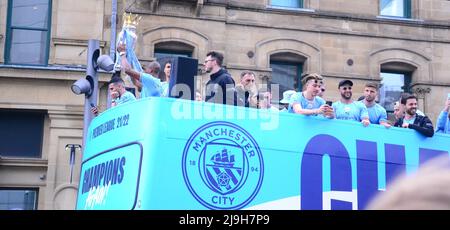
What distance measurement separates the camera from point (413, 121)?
25.6 feet

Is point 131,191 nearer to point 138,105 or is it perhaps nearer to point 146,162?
point 146,162

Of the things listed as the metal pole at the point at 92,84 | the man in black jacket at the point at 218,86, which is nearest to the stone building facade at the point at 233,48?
the metal pole at the point at 92,84

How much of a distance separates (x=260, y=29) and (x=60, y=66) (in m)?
5.36

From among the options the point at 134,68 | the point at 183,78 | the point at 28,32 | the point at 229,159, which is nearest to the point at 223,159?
the point at 229,159

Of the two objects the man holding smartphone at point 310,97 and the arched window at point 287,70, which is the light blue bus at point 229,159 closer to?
the man holding smartphone at point 310,97

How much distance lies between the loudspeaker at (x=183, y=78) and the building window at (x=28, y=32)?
11.4 meters

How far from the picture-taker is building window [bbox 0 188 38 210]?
1628 cm

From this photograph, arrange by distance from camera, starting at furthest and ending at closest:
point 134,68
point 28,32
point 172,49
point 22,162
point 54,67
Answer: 1. point 172,49
2. point 28,32
3. point 54,67
4. point 22,162
5. point 134,68

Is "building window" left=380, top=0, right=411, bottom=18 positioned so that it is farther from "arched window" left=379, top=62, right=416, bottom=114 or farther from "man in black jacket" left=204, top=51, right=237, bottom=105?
"man in black jacket" left=204, top=51, right=237, bottom=105

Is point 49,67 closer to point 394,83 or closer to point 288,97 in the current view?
point 394,83

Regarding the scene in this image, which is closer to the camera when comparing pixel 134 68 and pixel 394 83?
pixel 134 68

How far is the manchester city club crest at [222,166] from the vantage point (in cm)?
577

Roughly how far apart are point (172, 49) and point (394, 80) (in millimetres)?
6517
